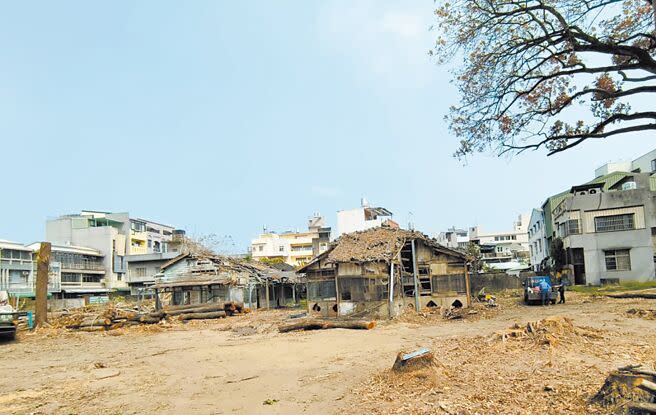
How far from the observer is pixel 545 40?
40.1ft

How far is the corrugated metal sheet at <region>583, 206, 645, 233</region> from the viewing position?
4003 centimetres

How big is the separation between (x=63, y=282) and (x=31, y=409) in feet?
190

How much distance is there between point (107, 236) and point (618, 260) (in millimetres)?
61698

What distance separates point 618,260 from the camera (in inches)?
1606

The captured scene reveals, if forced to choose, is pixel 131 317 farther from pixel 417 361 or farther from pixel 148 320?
pixel 417 361

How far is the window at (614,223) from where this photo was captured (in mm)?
40438

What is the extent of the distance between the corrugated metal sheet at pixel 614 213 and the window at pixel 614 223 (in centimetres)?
25

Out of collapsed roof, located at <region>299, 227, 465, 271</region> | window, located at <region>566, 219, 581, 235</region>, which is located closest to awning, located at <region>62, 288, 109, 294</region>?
collapsed roof, located at <region>299, 227, 465, 271</region>

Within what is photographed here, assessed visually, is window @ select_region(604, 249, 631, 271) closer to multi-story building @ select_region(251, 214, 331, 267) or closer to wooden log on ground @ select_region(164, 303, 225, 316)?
wooden log on ground @ select_region(164, 303, 225, 316)

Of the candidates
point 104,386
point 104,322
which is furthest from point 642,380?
point 104,322

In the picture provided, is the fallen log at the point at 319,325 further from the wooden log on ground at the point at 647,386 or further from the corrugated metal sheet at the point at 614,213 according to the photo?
the corrugated metal sheet at the point at 614,213

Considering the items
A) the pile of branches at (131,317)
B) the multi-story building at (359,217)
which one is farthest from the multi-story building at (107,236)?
the pile of branches at (131,317)

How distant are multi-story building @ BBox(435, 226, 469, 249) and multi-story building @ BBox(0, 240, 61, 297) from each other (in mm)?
55139

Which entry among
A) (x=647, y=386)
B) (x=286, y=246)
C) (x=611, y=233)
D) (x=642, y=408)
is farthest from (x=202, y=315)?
(x=286, y=246)
